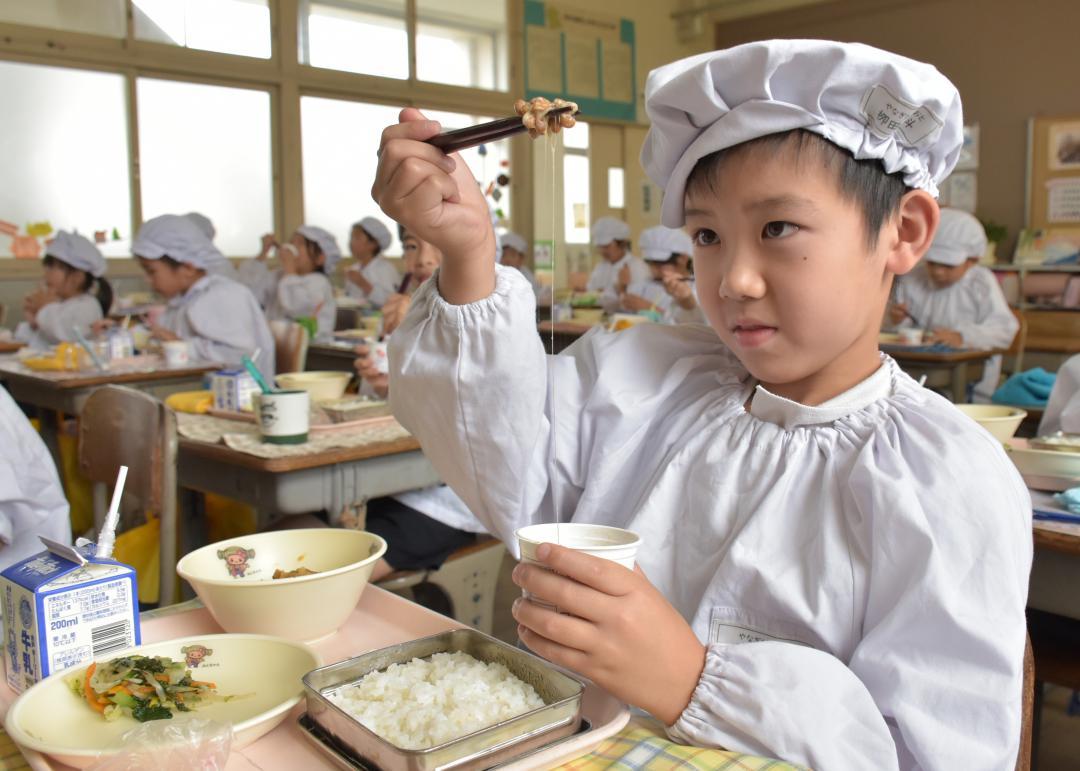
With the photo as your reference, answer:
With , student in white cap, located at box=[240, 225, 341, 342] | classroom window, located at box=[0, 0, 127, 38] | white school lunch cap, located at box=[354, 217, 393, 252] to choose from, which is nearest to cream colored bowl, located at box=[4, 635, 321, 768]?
, student in white cap, located at box=[240, 225, 341, 342]

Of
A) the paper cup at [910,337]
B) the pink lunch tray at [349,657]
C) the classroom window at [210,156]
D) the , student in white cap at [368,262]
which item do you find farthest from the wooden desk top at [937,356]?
the classroom window at [210,156]

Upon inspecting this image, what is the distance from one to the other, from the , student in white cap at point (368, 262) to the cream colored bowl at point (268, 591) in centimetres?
734

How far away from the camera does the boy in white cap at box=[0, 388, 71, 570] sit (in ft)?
5.29

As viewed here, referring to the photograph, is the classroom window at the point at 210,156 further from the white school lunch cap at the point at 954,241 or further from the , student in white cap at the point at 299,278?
the white school lunch cap at the point at 954,241

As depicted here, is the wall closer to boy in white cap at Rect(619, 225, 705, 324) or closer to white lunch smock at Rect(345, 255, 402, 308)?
boy in white cap at Rect(619, 225, 705, 324)

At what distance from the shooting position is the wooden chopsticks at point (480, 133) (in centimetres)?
85

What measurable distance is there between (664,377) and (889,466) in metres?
0.35

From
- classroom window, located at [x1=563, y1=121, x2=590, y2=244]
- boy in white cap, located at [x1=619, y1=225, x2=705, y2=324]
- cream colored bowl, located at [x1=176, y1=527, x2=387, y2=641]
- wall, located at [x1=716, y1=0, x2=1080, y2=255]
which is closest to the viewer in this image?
A: cream colored bowl, located at [x1=176, y1=527, x2=387, y2=641]

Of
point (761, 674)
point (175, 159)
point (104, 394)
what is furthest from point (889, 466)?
point (175, 159)

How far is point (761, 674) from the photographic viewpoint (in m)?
0.81

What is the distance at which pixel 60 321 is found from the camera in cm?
565

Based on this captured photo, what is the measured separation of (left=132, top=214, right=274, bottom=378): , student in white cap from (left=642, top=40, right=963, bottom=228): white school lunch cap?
3.54 metres

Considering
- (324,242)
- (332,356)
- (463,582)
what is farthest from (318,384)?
(324,242)

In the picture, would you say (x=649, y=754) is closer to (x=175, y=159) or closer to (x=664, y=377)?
(x=664, y=377)
